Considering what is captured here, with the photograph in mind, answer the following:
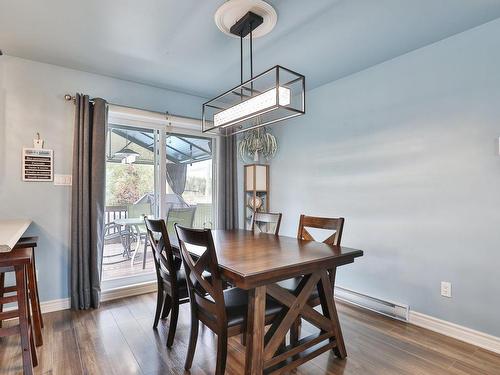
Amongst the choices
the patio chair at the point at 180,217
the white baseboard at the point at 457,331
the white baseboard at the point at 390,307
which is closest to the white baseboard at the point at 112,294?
the white baseboard at the point at 390,307

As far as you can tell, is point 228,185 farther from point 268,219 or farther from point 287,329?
point 287,329

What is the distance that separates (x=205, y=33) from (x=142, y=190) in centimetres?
194

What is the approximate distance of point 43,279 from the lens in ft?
8.85

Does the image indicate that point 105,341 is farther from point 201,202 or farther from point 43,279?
point 201,202

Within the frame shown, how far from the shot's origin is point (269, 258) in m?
1.66

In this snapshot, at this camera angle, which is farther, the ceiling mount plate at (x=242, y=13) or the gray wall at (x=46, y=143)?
the gray wall at (x=46, y=143)

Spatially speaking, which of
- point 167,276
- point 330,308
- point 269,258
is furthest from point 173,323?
point 330,308

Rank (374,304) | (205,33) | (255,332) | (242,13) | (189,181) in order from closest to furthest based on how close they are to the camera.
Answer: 1. (255,332)
2. (242,13)
3. (205,33)
4. (374,304)
5. (189,181)

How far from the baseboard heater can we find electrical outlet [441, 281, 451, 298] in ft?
1.10

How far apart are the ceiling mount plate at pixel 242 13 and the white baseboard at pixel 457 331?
2702 millimetres

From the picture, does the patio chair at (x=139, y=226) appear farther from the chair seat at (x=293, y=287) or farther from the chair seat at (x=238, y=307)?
the chair seat at (x=293, y=287)

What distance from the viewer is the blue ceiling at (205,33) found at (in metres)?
1.92

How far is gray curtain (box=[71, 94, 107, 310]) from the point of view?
2740mm

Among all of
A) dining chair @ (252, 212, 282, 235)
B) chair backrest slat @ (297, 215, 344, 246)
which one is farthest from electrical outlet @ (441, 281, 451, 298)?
dining chair @ (252, 212, 282, 235)
